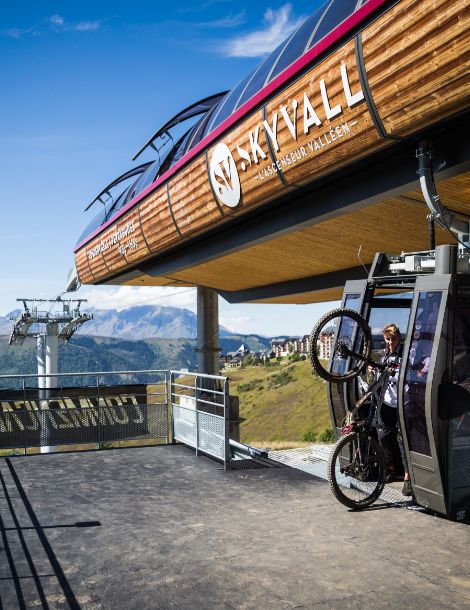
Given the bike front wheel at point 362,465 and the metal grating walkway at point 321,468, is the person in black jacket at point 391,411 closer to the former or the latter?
the metal grating walkway at point 321,468

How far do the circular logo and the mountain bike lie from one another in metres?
6.04

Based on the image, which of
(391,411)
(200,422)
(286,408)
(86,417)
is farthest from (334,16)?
(286,408)

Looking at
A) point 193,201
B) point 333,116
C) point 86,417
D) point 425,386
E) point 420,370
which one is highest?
point 333,116

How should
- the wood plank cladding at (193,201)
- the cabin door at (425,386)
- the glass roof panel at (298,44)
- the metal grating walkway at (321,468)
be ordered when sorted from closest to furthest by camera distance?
the cabin door at (425,386) < the metal grating walkway at (321,468) < the glass roof panel at (298,44) < the wood plank cladding at (193,201)

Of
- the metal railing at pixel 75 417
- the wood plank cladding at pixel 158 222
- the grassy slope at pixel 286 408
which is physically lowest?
the grassy slope at pixel 286 408

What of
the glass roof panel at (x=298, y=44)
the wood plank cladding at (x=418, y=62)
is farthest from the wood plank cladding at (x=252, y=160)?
the wood plank cladding at (x=418, y=62)

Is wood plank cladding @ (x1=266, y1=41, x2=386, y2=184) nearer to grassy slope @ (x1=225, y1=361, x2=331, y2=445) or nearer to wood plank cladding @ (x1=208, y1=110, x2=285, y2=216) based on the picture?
wood plank cladding @ (x1=208, y1=110, x2=285, y2=216)

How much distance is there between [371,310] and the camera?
27.2 feet

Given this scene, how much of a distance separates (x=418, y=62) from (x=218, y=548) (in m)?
5.80

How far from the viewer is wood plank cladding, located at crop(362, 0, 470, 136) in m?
6.99

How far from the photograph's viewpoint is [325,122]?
9.73 meters

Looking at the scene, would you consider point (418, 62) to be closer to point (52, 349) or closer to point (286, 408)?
point (52, 349)

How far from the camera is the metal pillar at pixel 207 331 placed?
2431 centimetres

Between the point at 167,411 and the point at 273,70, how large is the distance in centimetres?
696
